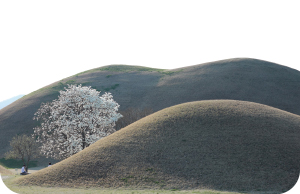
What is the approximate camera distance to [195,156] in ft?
68.8

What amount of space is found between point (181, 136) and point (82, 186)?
9890 mm

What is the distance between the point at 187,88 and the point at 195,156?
132ft

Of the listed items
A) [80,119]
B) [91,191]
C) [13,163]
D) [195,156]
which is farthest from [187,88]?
[91,191]

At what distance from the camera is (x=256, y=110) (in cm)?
2802

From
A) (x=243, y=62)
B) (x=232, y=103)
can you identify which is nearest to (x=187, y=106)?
(x=232, y=103)

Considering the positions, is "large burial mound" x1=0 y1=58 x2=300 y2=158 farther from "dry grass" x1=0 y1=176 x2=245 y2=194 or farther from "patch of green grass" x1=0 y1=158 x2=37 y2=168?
"dry grass" x1=0 y1=176 x2=245 y2=194

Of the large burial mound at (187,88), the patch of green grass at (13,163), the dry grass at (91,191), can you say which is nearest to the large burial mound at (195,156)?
the dry grass at (91,191)

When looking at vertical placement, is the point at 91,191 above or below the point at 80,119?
below

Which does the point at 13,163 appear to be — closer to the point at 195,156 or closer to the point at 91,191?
the point at 91,191

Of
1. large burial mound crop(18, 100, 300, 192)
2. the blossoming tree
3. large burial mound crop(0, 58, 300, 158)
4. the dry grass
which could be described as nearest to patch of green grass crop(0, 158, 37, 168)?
large burial mound crop(0, 58, 300, 158)

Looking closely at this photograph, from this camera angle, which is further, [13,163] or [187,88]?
[187,88]

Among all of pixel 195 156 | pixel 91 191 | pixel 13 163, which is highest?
pixel 195 156

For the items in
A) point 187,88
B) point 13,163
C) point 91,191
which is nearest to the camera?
point 91,191

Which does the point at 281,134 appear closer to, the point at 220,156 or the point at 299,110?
the point at 220,156
